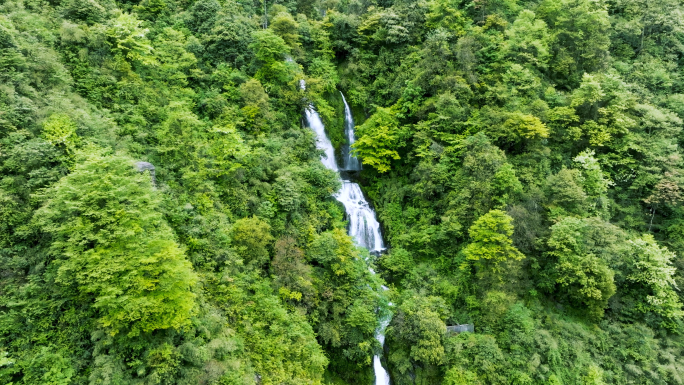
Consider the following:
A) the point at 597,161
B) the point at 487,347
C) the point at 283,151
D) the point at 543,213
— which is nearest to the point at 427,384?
the point at 487,347

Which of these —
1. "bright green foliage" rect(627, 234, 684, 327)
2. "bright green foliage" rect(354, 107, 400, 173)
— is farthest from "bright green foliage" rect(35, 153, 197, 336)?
"bright green foliage" rect(627, 234, 684, 327)

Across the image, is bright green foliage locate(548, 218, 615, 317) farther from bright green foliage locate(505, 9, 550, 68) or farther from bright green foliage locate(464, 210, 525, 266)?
bright green foliage locate(505, 9, 550, 68)

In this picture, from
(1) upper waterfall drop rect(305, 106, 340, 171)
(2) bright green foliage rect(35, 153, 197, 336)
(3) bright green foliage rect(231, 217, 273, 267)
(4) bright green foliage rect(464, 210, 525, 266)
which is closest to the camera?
(2) bright green foliage rect(35, 153, 197, 336)

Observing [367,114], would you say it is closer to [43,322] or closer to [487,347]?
[487,347]

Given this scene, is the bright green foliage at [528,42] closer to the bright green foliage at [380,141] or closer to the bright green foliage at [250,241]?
the bright green foliage at [380,141]

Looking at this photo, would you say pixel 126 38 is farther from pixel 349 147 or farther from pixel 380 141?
pixel 380 141

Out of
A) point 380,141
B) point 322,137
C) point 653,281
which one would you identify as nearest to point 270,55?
point 322,137

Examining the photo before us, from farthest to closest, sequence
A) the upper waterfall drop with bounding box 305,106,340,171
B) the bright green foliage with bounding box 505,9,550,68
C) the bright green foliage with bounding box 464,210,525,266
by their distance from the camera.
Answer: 1. the upper waterfall drop with bounding box 305,106,340,171
2. the bright green foliage with bounding box 505,9,550,68
3. the bright green foliage with bounding box 464,210,525,266

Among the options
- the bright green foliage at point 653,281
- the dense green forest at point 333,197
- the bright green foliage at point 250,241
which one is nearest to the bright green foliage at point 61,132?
the dense green forest at point 333,197
